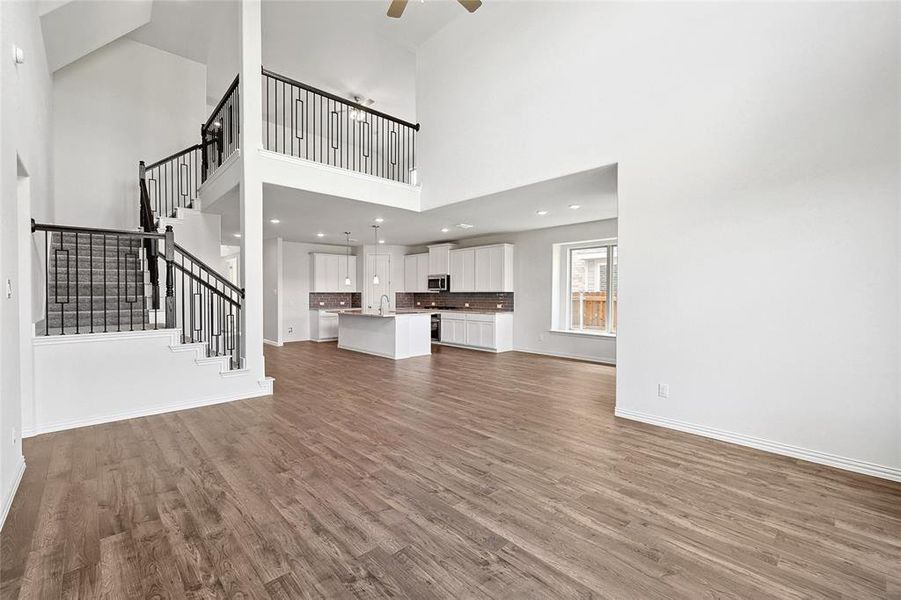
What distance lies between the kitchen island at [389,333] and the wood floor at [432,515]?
3718 millimetres

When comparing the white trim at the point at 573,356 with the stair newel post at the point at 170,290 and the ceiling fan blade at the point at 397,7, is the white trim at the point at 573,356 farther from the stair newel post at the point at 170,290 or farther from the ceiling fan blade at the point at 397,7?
the stair newel post at the point at 170,290

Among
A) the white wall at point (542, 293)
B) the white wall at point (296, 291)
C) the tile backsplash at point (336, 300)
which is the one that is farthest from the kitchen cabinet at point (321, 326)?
the white wall at point (542, 293)

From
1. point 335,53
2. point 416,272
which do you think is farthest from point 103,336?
point 416,272

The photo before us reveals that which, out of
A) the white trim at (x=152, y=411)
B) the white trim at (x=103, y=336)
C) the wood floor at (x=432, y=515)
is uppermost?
the white trim at (x=103, y=336)

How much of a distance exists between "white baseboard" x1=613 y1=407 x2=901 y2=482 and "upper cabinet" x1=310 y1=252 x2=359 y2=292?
817cm

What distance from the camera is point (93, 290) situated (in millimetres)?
4898

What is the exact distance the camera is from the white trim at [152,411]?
3.58m

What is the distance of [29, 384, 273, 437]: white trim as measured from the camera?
358cm

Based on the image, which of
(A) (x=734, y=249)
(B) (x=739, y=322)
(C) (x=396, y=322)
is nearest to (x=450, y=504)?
(B) (x=739, y=322)

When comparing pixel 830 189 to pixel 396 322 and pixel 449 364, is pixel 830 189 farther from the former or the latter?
pixel 396 322

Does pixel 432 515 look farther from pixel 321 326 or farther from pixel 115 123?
pixel 321 326

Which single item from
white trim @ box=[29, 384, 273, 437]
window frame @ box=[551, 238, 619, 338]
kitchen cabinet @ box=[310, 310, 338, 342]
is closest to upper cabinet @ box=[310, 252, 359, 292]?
kitchen cabinet @ box=[310, 310, 338, 342]

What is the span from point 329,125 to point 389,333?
12.3 ft

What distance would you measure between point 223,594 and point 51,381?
3329 millimetres
